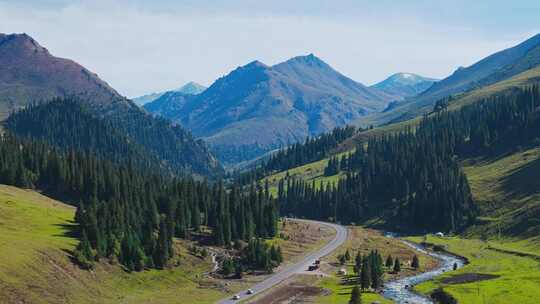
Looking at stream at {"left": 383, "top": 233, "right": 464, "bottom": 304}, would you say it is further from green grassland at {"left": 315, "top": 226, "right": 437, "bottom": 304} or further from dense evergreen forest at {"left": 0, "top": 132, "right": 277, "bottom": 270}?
dense evergreen forest at {"left": 0, "top": 132, "right": 277, "bottom": 270}

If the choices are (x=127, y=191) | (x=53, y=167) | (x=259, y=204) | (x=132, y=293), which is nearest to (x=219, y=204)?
(x=259, y=204)

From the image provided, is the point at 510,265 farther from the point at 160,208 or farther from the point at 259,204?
the point at 160,208

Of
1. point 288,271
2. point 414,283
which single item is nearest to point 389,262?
point 414,283

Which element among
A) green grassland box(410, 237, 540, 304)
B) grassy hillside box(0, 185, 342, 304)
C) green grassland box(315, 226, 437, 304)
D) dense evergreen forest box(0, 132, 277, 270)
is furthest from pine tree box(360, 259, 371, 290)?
dense evergreen forest box(0, 132, 277, 270)

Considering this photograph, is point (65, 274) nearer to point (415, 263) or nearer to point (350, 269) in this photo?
point (350, 269)

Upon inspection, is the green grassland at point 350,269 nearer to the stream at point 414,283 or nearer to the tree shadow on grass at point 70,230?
the stream at point 414,283

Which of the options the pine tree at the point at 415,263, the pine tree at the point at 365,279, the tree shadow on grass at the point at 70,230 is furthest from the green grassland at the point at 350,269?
the tree shadow on grass at the point at 70,230
